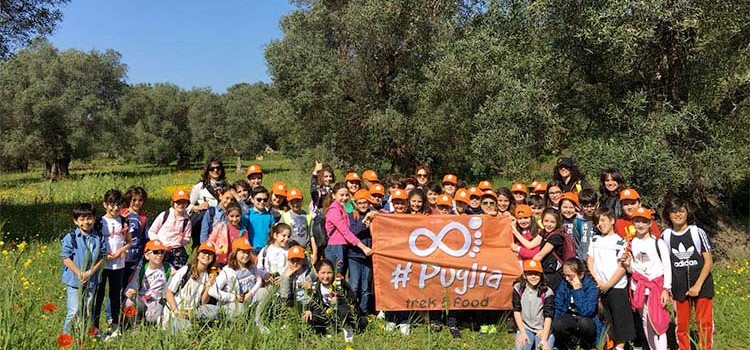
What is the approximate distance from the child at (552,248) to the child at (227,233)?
12.2 feet

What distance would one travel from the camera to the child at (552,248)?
6.11 meters

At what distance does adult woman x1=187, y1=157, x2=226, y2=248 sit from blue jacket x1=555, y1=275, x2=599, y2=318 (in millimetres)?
4602

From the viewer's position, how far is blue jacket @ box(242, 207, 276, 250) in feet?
22.2

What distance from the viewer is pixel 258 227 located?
6.78 meters

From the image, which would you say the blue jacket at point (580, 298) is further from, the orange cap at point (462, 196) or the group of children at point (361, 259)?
the orange cap at point (462, 196)

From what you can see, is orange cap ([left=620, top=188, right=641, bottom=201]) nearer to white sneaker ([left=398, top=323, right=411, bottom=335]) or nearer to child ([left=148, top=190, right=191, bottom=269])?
white sneaker ([left=398, top=323, right=411, bottom=335])

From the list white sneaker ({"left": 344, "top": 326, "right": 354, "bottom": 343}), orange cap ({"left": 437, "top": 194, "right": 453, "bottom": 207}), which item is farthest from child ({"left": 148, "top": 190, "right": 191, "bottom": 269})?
orange cap ({"left": 437, "top": 194, "right": 453, "bottom": 207})

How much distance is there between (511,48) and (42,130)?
109 ft

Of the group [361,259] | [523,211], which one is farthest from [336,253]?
[523,211]

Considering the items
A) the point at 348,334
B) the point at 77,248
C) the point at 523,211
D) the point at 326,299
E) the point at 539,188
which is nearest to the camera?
the point at 77,248

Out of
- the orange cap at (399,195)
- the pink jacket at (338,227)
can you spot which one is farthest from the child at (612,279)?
the pink jacket at (338,227)

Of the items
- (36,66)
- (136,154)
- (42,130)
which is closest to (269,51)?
(42,130)

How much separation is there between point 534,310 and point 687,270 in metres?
1.75

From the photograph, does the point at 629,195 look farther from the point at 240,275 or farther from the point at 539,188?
the point at 240,275
